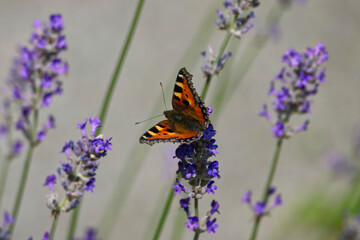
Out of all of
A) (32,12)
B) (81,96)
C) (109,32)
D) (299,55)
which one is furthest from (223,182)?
(299,55)

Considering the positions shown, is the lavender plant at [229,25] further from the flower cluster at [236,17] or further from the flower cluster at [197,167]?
the flower cluster at [197,167]

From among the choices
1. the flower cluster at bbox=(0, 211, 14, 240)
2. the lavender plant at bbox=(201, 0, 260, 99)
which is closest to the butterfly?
the lavender plant at bbox=(201, 0, 260, 99)

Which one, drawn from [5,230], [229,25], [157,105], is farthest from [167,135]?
[157,105]

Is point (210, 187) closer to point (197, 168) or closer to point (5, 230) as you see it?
point (197, 168)

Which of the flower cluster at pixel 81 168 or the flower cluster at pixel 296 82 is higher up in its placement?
the flower cluster at pixel 296 82

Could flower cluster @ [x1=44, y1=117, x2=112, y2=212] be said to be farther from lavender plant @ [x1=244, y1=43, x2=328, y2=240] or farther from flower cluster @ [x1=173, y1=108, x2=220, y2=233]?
lavender plant @ [x1=244, y1=43, x2=328, y2=240]

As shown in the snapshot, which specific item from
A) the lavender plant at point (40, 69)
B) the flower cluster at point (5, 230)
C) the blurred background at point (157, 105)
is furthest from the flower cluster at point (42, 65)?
the blurred background at point (157, 105)
